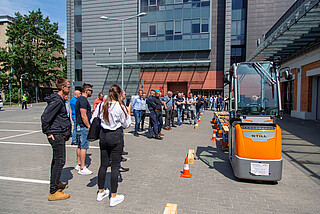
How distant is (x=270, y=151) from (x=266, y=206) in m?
1.18

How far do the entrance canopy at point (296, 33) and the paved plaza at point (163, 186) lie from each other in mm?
6267

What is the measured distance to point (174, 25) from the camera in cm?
3044

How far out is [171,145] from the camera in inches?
305

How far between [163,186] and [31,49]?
5078 cm

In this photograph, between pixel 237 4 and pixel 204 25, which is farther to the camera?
pixel 237 4

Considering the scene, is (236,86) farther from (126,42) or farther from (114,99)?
(126,42)

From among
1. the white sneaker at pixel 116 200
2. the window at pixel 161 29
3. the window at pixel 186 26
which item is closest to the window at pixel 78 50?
the window at pixel 161 29

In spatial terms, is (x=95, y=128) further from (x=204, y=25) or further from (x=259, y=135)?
(x=204, y=25)

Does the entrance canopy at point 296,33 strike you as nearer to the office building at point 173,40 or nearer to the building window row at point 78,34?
the office building at point 173,40

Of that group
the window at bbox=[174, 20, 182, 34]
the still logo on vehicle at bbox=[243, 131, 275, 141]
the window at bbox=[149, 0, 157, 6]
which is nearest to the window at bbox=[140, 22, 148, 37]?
the window at bbox=[149, 0, 157, 6]

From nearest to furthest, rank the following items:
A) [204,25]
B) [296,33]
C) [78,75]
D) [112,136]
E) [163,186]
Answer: [112,136] → [163,186] → [296,33] → [204,25] → [78,75]

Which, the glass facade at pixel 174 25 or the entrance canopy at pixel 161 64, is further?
the glass facade at pixel 174 25

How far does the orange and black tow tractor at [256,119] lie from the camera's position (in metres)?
4.27

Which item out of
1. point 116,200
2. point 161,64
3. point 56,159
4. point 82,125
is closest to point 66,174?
point 82,125
